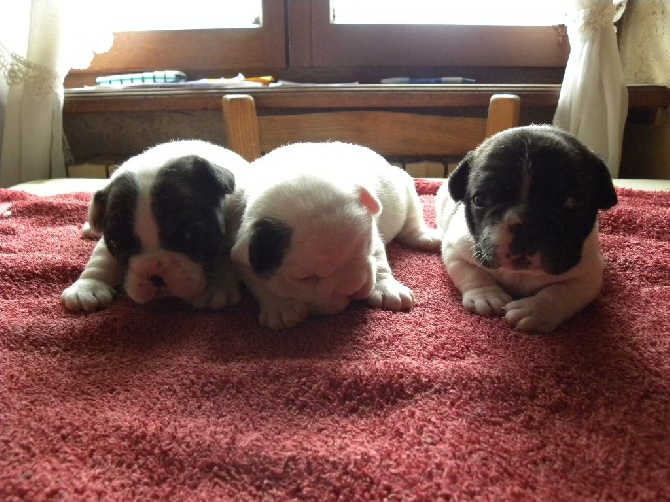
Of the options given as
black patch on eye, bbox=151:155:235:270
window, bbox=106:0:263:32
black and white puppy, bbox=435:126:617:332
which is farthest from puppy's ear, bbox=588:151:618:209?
window, bbox=106:0:263:32

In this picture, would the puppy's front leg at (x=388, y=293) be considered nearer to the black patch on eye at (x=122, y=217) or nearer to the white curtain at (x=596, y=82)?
the black patch on eye at (x=122, y=217)

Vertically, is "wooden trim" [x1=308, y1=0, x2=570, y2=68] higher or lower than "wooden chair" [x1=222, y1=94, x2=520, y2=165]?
higher

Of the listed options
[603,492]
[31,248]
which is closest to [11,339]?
[31,248]

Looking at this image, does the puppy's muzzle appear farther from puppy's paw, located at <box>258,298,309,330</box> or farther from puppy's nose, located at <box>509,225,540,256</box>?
puppy's paw, located at <box>258,298,309,330</box>

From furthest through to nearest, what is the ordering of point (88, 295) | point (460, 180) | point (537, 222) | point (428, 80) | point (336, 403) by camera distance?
point (428, 80), point (460, 180), point (88, 295), point (537, 222), point (336, 403)

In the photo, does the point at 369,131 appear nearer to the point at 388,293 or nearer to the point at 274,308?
the point at 388,293

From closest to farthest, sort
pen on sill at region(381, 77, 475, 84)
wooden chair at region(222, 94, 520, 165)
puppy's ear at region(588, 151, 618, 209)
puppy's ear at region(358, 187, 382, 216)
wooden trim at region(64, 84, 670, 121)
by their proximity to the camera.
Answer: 1. puppy's ear at region(588, 151, 618, 209)
2. puppy's ear at region(358, 187, 382, 216)
3. wooden chair at region(222, 94, 520, 165)
4. wooden trim at region(64, 84, 670, 121)
5. pen on sill at region(381, 77, 475, 84)

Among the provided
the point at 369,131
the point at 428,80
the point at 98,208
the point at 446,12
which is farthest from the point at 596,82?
the point at 98,208
